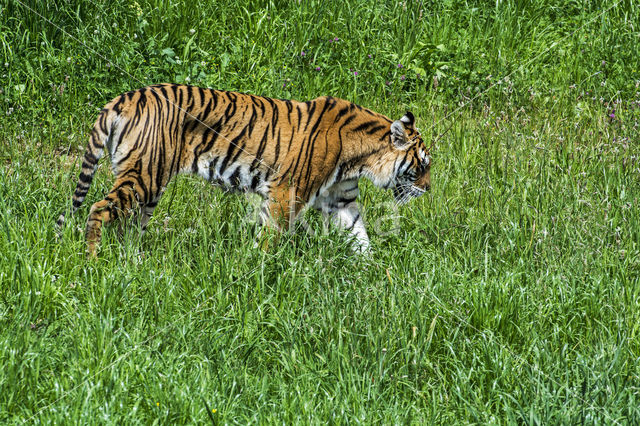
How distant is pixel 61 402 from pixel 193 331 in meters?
0.80

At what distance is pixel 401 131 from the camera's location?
209 inches

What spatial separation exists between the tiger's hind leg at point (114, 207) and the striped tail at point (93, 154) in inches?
4.1

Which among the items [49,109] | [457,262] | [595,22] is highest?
[595,22]

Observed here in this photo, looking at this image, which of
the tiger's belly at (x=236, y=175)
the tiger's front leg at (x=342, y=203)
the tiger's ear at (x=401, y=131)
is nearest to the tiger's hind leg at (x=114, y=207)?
the tiger's belly at (x=236, y=175)

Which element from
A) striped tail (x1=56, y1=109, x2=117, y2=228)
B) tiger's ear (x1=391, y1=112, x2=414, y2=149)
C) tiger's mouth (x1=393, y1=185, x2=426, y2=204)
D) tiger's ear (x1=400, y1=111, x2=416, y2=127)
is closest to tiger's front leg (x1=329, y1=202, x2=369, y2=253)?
tiger's mouth (x1=393, y1=185, x2=426, y2=204)

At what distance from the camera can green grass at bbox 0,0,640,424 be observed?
3.18 meters

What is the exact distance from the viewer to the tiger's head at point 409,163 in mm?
5352

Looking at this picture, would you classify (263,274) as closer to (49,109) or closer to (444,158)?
(444,158)

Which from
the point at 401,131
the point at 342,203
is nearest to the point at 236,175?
the point at 342,203

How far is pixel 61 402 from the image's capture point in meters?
2.96

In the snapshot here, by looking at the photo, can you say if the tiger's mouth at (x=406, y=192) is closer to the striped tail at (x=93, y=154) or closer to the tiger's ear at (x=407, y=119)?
the tiger's ear at (x=407, y=119)

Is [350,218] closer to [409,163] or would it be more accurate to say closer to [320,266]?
[409,163]

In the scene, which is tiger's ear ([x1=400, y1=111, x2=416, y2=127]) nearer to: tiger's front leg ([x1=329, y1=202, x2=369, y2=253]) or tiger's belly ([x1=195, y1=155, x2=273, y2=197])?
tiger's front leg ([x1=329, y1=202, x2=369, y2=253])

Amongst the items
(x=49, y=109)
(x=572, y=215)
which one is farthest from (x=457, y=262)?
(x=49, y=109)
